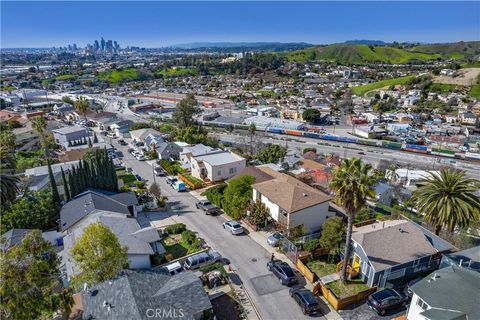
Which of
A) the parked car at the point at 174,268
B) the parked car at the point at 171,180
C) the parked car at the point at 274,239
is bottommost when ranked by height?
the parked car at the point at 171,180

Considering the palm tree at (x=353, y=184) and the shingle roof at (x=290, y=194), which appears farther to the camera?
the shingle roof at (x=290, y=194)

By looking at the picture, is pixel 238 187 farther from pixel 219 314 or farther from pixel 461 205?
pixel 461 205

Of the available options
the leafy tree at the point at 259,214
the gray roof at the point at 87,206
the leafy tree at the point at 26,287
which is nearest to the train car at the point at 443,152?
the leafy tree at the point at 259,214

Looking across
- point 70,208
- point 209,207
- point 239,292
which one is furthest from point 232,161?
point 239,292

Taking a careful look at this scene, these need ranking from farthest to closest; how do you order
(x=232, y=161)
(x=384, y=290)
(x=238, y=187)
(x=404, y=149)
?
(x=404, y=149) < (x=232, y=161) < (x=238, y=187) < (x=384, y=290)

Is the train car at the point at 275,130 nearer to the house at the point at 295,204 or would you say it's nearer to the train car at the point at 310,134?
the train car at the point at 310,134

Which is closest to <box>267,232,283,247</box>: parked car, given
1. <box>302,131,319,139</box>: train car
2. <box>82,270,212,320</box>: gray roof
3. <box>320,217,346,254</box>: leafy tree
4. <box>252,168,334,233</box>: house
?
<box>252,168,334,233</box>: house

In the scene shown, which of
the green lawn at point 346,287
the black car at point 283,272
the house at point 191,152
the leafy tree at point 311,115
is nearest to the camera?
the green lawn at point 346,287
